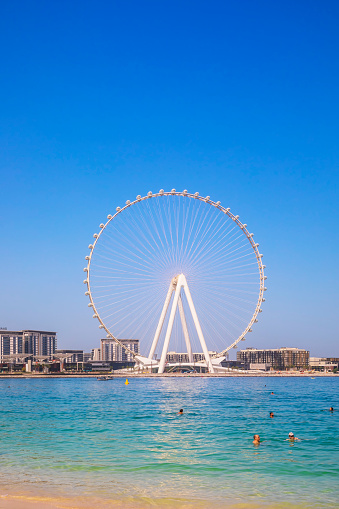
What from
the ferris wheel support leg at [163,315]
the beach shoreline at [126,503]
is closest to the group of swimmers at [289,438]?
the beach shoreline at [126,503]

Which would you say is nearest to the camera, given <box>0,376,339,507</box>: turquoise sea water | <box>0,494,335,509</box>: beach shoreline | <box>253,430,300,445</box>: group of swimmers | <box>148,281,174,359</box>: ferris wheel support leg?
<box>0,494,335,509</box>: beach shoreline

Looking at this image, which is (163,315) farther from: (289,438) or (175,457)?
(175,457)

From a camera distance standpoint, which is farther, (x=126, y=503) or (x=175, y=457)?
(x=175, y=457)

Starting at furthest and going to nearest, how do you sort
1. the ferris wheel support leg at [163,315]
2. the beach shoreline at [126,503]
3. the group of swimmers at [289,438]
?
the ferris wheel support leg at [163,315]
the group of swimmers at [289,438]
the beach shoreline at [126,503]

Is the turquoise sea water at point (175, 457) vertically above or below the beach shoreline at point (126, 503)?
below

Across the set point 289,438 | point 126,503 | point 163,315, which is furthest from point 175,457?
point 163,315

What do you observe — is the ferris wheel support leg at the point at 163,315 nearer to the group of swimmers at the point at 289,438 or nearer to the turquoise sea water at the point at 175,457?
the turquoise sea water at the point at 175,457

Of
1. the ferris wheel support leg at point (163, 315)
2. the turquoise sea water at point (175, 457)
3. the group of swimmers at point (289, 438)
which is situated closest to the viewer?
the turquoise sea water at point (175, 457)

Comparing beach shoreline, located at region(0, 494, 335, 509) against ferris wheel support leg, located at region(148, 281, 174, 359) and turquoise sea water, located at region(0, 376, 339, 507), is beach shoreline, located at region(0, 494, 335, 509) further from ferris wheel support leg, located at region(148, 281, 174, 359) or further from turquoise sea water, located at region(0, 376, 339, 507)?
ferris wheel support leg, located at region(148, 281, 174, 359)

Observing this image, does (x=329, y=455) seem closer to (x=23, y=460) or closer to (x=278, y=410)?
(x=23, y=460)

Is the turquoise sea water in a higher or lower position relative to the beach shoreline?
lower

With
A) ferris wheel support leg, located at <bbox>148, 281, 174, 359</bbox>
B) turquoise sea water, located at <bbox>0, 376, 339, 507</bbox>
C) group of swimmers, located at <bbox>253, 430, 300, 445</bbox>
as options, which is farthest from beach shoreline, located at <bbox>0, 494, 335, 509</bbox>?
ferris wheel support leg, located at <bbox>148, 281, 174, 359</bbox>

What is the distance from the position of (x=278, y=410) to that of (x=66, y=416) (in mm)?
16317

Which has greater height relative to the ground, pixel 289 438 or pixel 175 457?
pixel 175 457
